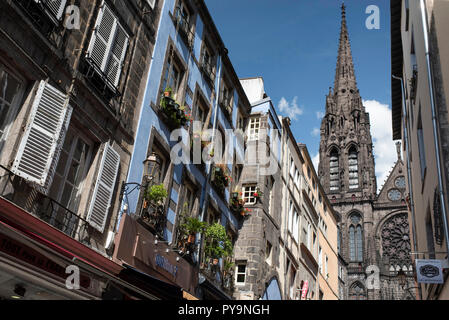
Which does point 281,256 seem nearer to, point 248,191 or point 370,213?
point 248,191

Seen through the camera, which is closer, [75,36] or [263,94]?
[75,36]

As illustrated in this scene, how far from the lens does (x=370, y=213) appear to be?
58625 millimetres

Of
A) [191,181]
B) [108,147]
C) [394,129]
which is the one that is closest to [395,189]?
[394,129]

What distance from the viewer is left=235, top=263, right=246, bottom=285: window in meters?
17.7

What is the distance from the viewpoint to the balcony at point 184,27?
46.1 feet

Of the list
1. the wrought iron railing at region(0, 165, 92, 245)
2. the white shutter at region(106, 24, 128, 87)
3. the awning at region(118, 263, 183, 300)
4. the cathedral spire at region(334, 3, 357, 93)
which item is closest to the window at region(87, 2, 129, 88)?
the white shutter at region(106, 24, 128, 87)

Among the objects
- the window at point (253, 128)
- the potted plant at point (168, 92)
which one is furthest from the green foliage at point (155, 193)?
the window at point (253, 128)

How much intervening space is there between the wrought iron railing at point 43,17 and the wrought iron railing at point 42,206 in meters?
2.59

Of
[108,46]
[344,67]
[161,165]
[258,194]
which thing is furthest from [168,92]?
[344,67]

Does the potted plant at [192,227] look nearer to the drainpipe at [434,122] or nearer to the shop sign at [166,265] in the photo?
the shop sign at [166,265]

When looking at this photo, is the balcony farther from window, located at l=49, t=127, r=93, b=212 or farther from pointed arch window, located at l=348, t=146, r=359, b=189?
pointed arch window, located at l=348, t=146, r=359, b=189

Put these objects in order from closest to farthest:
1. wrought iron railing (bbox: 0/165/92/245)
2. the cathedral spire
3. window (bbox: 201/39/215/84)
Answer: wrought iron railing (bbox: 0/165/92/245) → window (bbox: 201/39/215/84) → the cathedral spire

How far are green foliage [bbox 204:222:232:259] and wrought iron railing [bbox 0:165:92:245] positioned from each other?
5577mm
